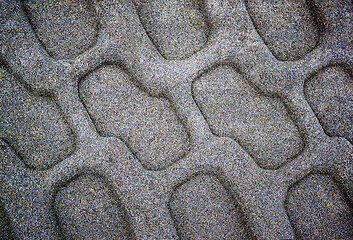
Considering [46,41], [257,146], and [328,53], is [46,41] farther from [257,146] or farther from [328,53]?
[328,53]

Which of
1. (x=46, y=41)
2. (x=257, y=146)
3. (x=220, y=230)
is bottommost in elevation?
(x=220, y=230)

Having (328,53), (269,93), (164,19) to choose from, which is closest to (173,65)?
(164,19)

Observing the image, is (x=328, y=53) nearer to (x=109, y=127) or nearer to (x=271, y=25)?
(x=271, y=25)

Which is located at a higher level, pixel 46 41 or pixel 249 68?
pixel 46 41

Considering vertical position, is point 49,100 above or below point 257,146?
above

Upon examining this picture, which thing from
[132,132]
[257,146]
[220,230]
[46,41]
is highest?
[46,41]

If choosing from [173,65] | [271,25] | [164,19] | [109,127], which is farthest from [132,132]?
[271,25]
